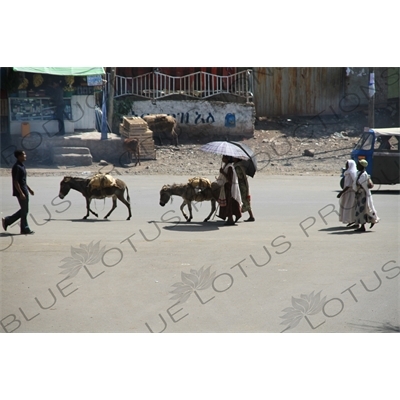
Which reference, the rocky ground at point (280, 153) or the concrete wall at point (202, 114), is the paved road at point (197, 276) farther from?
the concrete wall at point (202, 114)

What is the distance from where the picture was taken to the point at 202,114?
26359 millimetres

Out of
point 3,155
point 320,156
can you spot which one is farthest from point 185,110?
point 3,155

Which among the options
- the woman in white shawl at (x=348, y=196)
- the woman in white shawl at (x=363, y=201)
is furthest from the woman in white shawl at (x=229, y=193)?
the woman in white shawl at (x=363, y=201)

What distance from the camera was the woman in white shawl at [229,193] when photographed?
536 inches

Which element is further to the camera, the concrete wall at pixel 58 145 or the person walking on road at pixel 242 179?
the concrete wall at pixel 58 145

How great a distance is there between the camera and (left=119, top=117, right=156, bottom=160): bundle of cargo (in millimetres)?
23891

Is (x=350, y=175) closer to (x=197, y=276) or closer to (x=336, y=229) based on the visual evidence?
(x=336, y=229)

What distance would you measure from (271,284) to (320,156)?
49.3ft

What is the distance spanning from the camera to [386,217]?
15.7 meters

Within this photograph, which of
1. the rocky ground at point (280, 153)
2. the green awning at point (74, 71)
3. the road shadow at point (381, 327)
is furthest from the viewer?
the rocky ground at point (280, 153)

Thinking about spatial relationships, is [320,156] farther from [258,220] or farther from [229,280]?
[229,280]

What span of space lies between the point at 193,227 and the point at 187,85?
1396 cm

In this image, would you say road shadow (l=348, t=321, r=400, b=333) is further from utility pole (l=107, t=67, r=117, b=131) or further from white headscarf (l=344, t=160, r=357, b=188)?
Result: utility pole (l=107, t=67, r=117, b=131)

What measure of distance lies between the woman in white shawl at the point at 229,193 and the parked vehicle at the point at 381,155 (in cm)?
654
